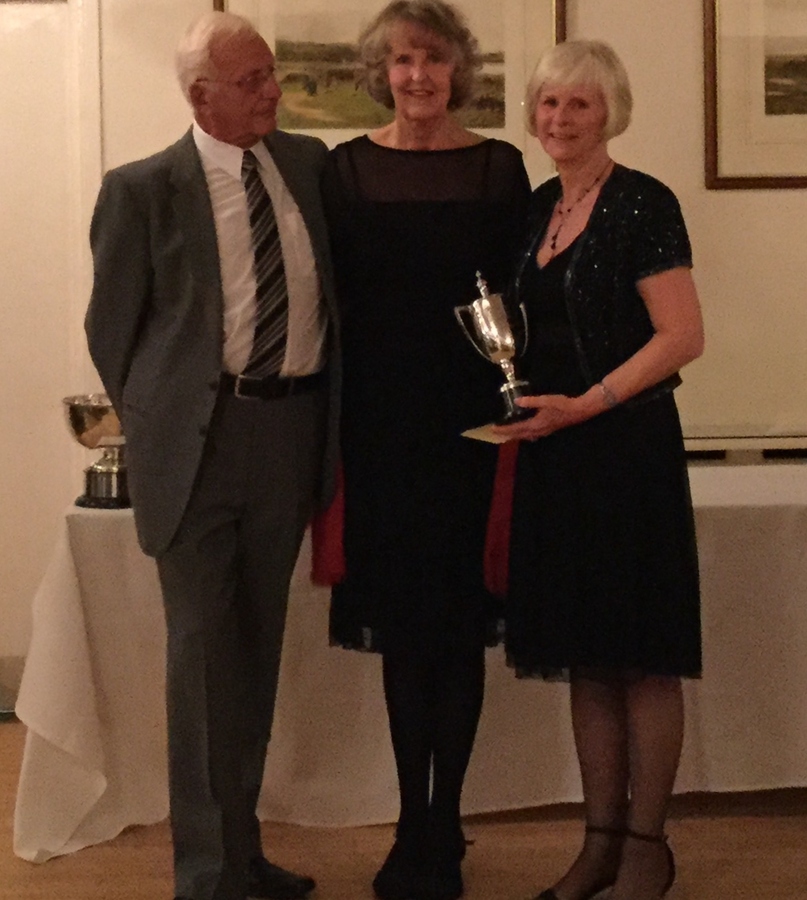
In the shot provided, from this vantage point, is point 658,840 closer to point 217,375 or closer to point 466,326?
point 466,326

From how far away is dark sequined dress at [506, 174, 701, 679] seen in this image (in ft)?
5.78

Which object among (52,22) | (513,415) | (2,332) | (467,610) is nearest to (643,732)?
(467,610)

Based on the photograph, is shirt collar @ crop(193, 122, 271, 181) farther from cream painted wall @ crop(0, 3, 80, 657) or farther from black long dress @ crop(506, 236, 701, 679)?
cream painted wall @ crop(0, 3, 80, 657)

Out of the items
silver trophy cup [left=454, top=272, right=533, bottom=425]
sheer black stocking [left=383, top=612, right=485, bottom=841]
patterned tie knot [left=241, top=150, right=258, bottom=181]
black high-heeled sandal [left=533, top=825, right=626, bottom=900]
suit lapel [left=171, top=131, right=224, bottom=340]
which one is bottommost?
black high-heeled sandal [left=533, top=825, right=626, bottom=900]

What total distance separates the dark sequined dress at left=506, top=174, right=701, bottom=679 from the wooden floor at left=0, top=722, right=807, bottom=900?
0.53 metres

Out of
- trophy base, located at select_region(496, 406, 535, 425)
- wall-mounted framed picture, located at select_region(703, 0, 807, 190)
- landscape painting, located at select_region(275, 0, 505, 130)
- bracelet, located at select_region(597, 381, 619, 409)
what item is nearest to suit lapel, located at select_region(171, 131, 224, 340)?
trophy base, located at select_region(496, 406, 535, 425)

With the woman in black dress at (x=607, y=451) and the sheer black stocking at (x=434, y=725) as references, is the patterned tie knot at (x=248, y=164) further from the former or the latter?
the sheer black stocking at (x=434, y=725)

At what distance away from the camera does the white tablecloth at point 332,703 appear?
2.22m

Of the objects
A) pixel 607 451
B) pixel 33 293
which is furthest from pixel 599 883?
pixel 33 293

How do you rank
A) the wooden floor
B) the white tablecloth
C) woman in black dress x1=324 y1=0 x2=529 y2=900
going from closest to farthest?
woman in black dress x1=324 y1=0 x2=529 y2=900
the wooden floor
the white tablecloth

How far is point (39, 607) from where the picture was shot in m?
2.22

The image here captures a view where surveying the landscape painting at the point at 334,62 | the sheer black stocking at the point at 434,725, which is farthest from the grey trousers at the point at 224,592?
the landscape painting at the point at 334,62

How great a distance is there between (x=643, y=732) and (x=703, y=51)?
185 centimetres

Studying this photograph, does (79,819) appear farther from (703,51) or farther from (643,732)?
(703,51)
